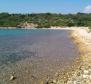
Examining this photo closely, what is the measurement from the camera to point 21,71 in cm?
2473

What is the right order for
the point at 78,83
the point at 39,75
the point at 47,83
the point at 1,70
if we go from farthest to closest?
the point at 1,70, the point at 39,75, the point at 47,83, the point at 78,83

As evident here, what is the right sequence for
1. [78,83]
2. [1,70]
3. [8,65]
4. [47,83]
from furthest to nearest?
1. [8,65]
2. [1,70]
3. [47,83]
4. [78,83]

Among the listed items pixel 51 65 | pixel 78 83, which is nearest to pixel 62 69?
pixel 51 65

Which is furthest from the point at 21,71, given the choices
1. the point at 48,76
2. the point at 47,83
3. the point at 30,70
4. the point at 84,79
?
the point at 84,79

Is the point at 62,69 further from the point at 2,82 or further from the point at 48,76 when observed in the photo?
the point at 2,82

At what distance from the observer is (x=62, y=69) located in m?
25.5

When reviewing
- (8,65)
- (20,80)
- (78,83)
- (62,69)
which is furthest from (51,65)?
(78,83)

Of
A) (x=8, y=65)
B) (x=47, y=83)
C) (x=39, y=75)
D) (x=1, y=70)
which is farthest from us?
(x=8, y=65)

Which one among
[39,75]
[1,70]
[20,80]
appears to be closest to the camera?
[20,80]

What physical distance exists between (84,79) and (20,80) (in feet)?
16.1

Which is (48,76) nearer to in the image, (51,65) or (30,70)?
(30,70)

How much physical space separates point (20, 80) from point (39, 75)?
2.26 meters

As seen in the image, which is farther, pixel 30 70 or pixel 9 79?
pixel 30 70

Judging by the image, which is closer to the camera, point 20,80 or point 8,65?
point 20,80
